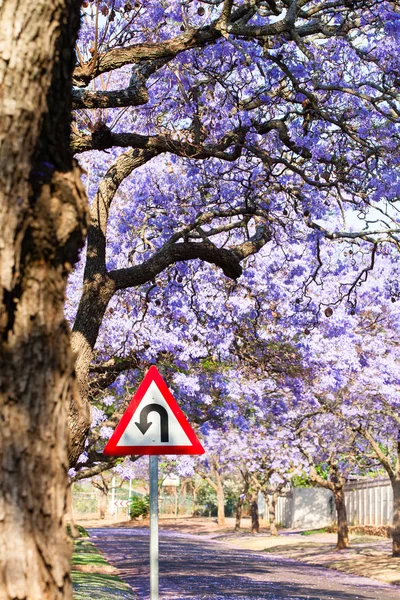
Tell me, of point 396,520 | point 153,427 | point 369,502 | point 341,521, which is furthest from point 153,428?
point 369,502

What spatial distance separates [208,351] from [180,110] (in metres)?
6.19

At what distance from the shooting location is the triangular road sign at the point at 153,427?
22.4 feet

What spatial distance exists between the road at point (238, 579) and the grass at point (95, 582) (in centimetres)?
37

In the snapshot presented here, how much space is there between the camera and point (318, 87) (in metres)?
9.05

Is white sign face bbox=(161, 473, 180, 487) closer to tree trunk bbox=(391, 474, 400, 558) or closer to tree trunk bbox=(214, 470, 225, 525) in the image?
tree trunk bbox=(214, 470, 225, 525)

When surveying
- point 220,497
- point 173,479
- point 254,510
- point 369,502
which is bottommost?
point 254,510

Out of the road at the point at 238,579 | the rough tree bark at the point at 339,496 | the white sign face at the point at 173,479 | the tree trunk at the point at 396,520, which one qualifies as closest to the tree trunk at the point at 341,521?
the rough tree bark at the point at 339,496

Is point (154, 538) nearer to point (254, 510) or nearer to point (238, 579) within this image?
point (238, 579)

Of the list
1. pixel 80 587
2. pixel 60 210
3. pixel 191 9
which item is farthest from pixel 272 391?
pixel 60 210

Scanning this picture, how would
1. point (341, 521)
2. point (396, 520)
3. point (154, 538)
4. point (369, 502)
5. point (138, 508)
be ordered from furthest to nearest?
point (138, 508), point (369, 502), point (341, 521), point (396, 520), point (154, 538)

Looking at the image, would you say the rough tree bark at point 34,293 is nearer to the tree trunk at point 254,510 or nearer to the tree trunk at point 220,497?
the tree trunk at point 254,510

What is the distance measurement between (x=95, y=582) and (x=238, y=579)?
3.43 metres

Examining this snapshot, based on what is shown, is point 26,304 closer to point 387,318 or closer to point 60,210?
point 60,210

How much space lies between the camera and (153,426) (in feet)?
22.7
